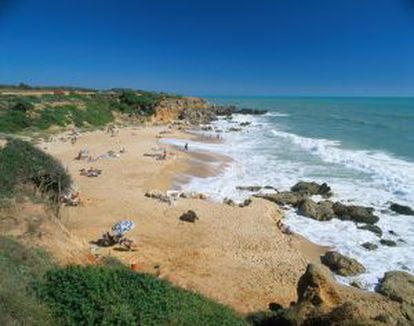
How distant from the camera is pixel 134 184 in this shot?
2308cm

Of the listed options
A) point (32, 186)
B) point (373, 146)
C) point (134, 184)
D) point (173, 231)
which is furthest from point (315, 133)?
point (32, 186)

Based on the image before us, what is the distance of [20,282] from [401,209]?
57.1 ft

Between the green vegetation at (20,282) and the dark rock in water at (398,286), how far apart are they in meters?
9.34

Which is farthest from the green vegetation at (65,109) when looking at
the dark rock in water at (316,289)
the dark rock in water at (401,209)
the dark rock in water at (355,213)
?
the dark rock in water at (316,289)

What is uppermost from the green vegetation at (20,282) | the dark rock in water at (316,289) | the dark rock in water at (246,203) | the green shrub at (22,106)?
the green vegetation at (20,282)

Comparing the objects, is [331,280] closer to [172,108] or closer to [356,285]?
[356,285]

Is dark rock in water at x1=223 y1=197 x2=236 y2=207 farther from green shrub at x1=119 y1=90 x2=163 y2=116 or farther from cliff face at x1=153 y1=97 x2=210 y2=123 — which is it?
green shrub at x1=119 y1=90 x2=163 y2=116

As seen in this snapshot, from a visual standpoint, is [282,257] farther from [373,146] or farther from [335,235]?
[373,146]

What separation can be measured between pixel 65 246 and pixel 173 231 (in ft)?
19.1

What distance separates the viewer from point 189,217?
17.7 m

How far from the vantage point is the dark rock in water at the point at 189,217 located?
57.8ft

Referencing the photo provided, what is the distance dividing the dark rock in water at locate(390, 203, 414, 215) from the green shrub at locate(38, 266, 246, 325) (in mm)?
13808

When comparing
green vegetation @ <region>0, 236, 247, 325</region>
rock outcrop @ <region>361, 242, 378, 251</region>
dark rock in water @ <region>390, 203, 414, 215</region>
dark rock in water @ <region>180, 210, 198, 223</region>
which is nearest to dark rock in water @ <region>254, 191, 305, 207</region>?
dark rock in water @ <region>390, 203, 414, 215</region>

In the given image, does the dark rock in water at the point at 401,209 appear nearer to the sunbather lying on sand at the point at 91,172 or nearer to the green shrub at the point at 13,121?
the sunbather lying on sand at the point at 91,172
